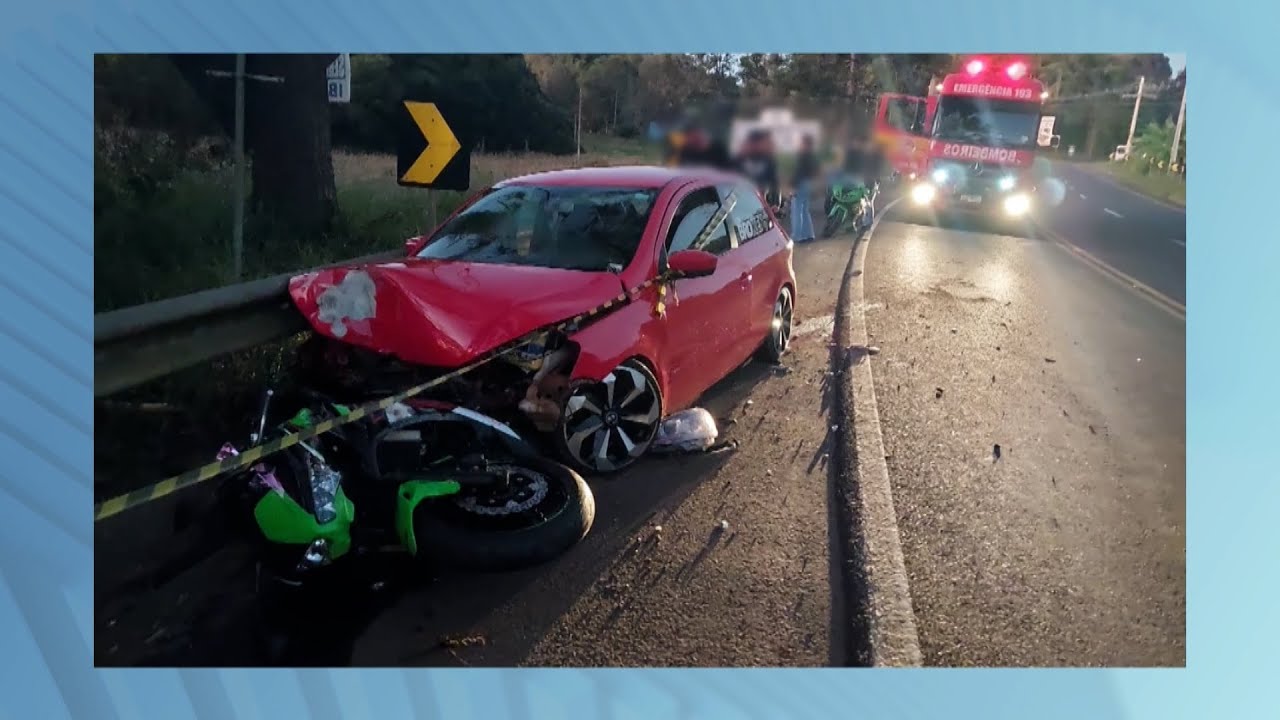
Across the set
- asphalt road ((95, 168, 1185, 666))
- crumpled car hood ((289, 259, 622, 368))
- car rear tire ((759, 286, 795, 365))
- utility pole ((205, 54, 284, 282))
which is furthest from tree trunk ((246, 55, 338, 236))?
car rear tire ((759, 286, 795, 365))

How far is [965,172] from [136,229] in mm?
6051

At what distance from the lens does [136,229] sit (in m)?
4.66

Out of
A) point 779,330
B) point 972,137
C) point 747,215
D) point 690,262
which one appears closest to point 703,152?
point 690,262

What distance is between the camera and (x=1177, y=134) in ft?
12.9

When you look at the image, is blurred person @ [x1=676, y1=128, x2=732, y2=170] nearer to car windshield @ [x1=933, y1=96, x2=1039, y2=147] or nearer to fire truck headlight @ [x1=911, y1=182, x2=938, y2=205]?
car windshield @ [x1=933, y1=96, x2=1039, y2=147]

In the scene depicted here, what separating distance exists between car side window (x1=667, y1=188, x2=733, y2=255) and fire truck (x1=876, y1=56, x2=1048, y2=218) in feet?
3.21

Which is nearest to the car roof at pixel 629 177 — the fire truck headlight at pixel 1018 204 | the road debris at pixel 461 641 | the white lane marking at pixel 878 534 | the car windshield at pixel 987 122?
the white lane marking at pixel 878 534

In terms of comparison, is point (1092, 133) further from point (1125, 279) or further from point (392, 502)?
point (392, 502)

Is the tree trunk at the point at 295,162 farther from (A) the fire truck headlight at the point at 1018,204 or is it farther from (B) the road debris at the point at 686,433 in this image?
(A) the fire truck headlight at the point at 1018,204

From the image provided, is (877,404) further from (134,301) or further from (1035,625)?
(134,301)

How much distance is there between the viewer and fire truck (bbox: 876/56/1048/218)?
16.4ft

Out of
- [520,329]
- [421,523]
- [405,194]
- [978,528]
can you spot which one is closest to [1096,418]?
[978,528]

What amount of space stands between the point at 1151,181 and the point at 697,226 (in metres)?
2.21

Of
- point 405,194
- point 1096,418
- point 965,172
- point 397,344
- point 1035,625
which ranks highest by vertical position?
point 965,172
